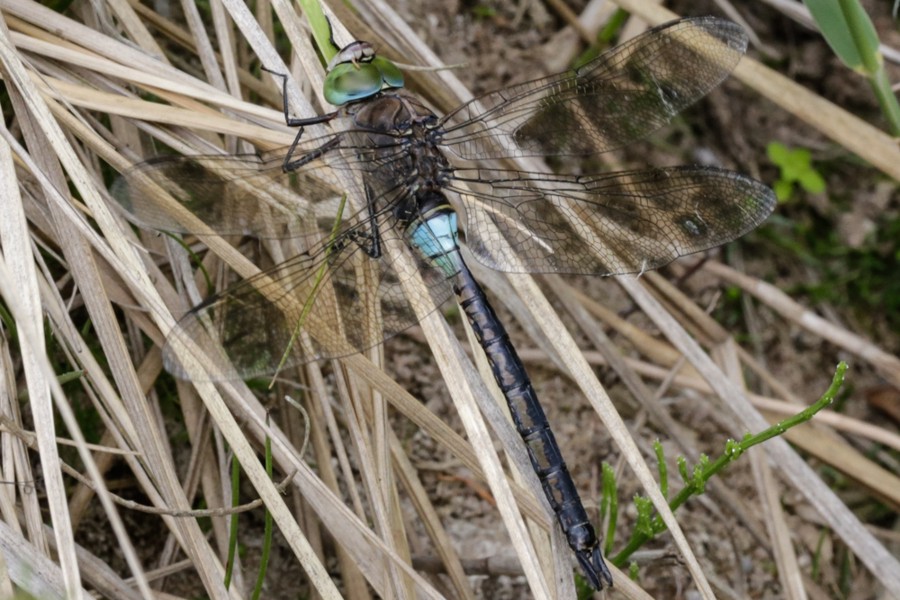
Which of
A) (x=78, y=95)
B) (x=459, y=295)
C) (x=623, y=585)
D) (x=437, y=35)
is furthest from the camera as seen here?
(x=437, y=35)

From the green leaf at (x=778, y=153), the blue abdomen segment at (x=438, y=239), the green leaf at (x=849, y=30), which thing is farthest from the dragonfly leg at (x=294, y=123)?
the green leaf at (x=778, y=153)

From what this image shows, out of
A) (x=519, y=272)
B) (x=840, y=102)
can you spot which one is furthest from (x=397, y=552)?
(x=840, y=102)

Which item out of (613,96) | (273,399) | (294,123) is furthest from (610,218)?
(273,399)

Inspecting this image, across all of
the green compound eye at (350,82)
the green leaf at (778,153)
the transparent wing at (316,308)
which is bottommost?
the transparent wing at (316,308)

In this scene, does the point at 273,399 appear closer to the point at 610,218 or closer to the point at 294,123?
the point at 294,123

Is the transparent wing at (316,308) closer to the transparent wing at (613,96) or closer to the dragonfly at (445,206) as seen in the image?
the dragonfly at (445,206)

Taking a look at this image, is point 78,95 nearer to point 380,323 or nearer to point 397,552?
point 380,323
